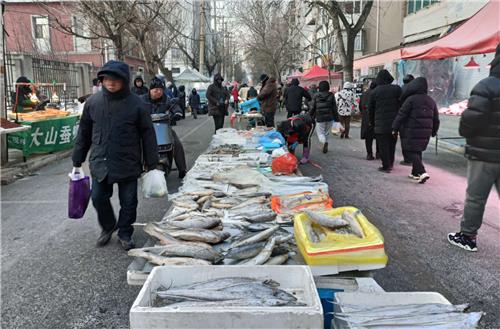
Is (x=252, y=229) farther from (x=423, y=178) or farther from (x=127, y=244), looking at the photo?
(x=423, y=178)

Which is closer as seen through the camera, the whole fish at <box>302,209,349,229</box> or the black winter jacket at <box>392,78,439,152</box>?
the whole fish at <box>302,209,349,229</box>

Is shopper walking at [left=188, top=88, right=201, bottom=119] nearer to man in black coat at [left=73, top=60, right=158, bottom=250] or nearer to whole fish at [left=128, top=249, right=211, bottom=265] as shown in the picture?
man in black coat at [left=73, top=60, right=158, bottom=250]

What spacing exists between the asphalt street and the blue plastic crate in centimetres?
147

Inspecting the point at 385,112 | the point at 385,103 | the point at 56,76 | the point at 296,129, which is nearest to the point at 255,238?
the point at 296,129

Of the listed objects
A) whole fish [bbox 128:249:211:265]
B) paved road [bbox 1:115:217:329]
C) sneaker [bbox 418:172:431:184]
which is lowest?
paved road [bbox 1:115:217:329]

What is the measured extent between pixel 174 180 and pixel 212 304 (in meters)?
6.50

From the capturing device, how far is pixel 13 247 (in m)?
5.16

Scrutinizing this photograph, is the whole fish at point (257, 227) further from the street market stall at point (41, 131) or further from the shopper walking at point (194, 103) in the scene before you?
the shopper walking at point (194, 103)

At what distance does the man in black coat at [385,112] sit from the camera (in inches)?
369

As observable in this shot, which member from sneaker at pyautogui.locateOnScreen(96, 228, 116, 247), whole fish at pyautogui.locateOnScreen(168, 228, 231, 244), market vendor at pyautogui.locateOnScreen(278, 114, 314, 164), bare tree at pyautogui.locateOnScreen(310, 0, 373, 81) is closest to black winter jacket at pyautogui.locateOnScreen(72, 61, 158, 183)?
sneaker at pyautogui.locateOnScreen(96, 228, 116, 247)

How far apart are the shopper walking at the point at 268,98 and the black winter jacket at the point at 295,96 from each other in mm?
433

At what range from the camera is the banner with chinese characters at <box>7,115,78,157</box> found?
1048 centimetres

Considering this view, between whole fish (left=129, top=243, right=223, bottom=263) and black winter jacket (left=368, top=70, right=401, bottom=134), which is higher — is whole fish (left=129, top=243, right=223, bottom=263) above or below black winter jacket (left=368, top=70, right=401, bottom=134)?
below

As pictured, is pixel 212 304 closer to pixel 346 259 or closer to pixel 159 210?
pixel 346 259
